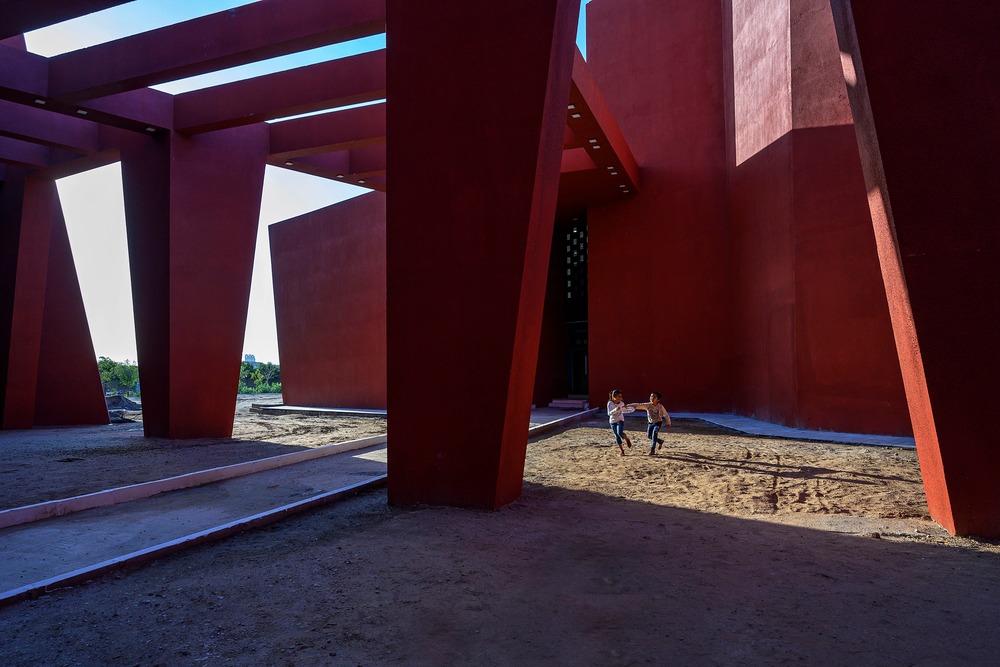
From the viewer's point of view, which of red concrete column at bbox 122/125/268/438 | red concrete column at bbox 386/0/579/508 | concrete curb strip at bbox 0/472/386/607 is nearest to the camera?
concrete curb strip at bbox 0/472/386/607

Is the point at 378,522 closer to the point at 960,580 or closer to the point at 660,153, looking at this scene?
the point at 960,580

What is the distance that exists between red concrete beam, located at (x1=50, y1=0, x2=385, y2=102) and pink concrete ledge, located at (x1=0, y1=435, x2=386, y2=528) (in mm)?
6441

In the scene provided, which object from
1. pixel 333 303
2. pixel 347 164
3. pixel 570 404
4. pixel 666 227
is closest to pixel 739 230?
pixel 666 227

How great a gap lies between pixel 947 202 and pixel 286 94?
10.6m

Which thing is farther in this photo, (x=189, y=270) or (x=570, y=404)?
(x=570, y=404)

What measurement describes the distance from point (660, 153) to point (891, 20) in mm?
13964

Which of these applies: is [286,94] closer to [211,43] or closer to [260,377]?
[211,43]

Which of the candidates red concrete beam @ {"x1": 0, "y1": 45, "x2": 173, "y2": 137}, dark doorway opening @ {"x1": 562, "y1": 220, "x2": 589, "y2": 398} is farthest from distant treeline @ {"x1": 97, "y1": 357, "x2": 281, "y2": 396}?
red concrete beam @ {"x1": 0, "y1": 45, "x2": 173, "y2": 137}

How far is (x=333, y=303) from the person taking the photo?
22.5 m

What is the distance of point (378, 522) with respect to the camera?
5398 millimetres

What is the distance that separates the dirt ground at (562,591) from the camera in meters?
2.90

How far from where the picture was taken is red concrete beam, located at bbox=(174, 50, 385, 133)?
1097 centimetres

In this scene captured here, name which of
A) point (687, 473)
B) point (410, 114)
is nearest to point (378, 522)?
point (410, 114)

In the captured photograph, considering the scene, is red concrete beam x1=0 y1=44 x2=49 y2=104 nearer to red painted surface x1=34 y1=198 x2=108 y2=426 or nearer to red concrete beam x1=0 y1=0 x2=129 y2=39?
red concrete beam x1=0 y1=0 x2=129 y2=39
